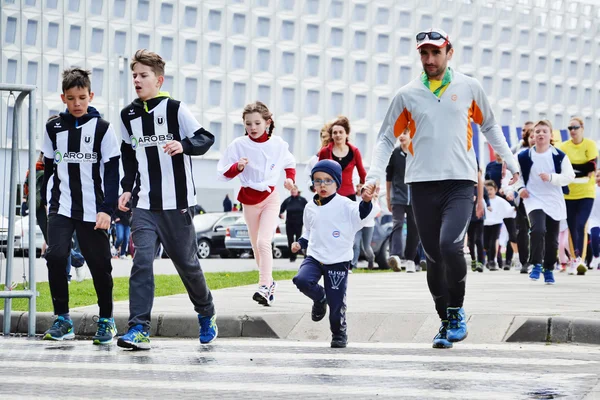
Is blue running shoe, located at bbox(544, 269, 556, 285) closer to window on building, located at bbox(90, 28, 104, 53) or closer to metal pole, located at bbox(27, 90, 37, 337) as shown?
metal pole, located at bbox(27, 90, 37, 337)

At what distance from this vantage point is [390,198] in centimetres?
1736

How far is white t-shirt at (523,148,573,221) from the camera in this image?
13.6 metres

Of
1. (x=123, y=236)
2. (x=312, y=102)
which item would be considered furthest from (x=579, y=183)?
(x=312, y=102)

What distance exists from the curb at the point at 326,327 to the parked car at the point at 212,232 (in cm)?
2294

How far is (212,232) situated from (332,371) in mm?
26527

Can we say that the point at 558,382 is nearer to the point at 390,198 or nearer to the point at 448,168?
the point at 448,168

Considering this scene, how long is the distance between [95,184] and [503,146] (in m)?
2.89

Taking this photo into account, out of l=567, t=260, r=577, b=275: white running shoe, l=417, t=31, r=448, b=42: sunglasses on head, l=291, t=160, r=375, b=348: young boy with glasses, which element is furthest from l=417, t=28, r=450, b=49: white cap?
l=567, t=260, r=577, b=275: white running shoe

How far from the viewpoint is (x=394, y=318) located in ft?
29.6

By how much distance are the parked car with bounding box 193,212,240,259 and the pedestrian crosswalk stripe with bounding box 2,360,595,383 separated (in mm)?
25554

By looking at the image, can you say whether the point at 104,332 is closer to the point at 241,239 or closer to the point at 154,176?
the point at 154,176

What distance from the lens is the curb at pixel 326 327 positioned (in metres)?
8.17

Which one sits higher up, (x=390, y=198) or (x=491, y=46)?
(x=491, y=46)

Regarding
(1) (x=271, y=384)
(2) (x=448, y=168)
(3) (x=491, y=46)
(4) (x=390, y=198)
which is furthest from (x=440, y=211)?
(3) (x=491, y=46)
